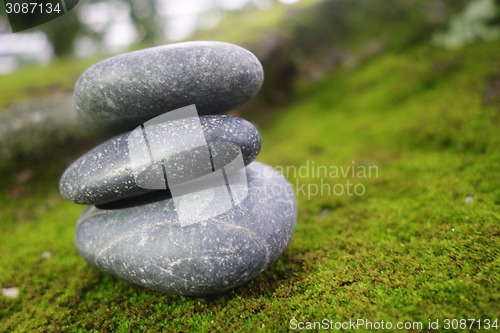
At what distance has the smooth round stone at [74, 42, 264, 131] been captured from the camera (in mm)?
3195

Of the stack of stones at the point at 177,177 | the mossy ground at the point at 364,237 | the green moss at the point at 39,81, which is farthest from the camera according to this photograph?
the green moss at the point at 39,81

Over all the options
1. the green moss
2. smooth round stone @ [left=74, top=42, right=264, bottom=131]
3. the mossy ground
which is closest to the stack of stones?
smooth round stone @ [left=74, top=42, right=264, bottom=131]

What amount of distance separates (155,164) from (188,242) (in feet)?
2.56

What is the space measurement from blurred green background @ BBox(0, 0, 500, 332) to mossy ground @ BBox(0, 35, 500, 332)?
0.02m

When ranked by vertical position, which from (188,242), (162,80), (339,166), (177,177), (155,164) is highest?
(162,80)

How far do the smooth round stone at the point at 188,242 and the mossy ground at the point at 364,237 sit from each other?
0.34m

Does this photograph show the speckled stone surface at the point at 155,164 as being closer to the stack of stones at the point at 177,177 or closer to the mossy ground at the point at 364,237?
the stack of stones at the point at 177,177

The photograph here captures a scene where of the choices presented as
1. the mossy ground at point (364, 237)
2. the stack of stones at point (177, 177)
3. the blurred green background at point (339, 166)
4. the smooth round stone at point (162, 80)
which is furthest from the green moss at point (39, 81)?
the stack of stones at point (177, 177)

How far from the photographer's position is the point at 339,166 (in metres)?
6.03

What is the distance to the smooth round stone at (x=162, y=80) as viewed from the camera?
3.20m

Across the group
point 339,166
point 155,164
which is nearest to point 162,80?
point 155,164

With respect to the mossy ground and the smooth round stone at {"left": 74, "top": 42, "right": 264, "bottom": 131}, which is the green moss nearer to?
the mossy ground

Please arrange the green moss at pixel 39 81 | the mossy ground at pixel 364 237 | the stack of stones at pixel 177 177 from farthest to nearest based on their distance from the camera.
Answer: the green moss at pixel 39 81, the stack of stones at pixel 177 177, the mossy ground at pixel 364 237

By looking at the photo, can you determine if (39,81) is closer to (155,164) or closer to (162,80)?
(162,80)
